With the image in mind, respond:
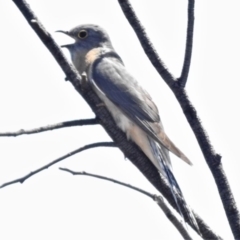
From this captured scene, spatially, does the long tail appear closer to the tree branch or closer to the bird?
the bird

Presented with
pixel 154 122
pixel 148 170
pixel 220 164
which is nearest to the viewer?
pixel 220 164

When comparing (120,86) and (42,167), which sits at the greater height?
(120,86)

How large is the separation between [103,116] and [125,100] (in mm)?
1886

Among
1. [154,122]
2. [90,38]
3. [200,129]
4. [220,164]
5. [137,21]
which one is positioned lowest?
[220,164]

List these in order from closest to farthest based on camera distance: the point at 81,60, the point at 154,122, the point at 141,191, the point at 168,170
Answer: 1. the point at 141,191
2. the point at 168,170
3. the point at 154,122
4. the point at 81,60

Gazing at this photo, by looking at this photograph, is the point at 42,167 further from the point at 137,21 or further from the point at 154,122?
the point at 154,122

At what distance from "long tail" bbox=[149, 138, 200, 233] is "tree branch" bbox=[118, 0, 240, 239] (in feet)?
0.76

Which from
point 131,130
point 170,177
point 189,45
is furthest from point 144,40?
point 131,130

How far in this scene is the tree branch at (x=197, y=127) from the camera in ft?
11.2

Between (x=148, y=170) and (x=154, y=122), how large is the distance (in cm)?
152

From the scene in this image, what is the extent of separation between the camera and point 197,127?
3.60 metres

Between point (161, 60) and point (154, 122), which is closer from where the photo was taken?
point (161, 60)

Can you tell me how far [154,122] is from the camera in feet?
18.4

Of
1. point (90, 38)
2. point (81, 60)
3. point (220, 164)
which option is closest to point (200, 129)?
point (220, 164)
